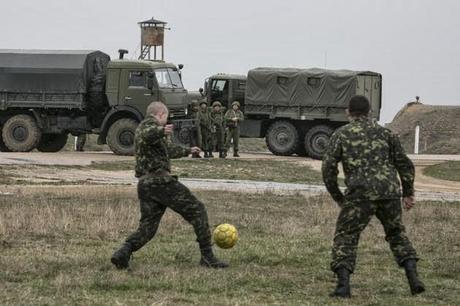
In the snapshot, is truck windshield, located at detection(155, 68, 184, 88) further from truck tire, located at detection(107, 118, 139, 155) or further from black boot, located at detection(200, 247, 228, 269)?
black boot, located at detection(200, 247, 228, 269)

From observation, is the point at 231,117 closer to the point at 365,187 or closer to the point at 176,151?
the point at 176,151

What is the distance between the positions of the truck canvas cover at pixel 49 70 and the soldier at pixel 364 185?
75.7 ft

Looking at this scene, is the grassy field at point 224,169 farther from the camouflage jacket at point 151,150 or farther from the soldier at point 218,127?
the camouflage jacket at point 151,150

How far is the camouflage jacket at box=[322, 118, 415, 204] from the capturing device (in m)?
8.34

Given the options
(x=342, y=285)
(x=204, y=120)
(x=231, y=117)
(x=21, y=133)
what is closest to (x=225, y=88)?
(x=231, y=117)

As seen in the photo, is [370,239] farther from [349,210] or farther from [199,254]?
[349,210]

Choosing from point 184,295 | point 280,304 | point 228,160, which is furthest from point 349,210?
point 228,160

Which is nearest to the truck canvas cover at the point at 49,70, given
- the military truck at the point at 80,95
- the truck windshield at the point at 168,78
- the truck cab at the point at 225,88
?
the military truck at the point at 80,95

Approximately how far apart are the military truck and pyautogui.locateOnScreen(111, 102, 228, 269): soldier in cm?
2068

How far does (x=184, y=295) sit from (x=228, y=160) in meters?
21.0

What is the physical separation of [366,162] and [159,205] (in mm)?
2319

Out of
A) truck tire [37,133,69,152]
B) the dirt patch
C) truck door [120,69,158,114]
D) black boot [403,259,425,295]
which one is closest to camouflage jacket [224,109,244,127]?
truck door [120,69,158,114]

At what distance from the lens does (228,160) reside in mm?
29016

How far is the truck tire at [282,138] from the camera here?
3438cm
